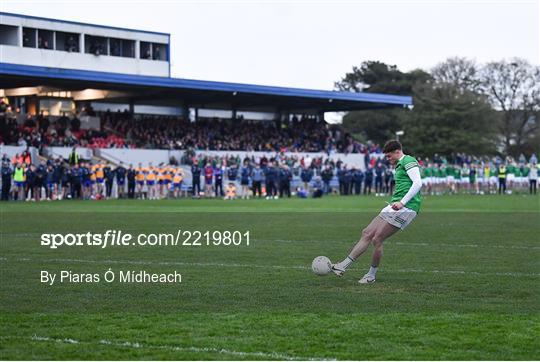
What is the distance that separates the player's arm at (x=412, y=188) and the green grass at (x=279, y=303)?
1094mm

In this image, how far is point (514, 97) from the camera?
292ft

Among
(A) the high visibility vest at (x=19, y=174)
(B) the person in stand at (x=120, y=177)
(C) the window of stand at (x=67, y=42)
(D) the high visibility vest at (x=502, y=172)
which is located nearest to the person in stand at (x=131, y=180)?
(B) the person in stand at (x=120, y=177)

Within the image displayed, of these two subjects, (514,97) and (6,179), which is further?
A: (514,97)

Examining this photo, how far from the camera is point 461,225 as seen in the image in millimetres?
23875

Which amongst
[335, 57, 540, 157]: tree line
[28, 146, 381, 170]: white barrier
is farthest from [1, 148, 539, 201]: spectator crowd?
[335, 57, 540, 157]: tree line

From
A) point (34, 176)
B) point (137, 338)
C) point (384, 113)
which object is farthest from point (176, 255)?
point (384, 113)

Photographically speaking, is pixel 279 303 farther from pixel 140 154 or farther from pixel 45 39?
pixel 45 39

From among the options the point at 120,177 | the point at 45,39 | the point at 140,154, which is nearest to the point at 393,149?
the point at 120,177

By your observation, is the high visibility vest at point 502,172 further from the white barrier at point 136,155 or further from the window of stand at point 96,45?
the window of stand at point 96,45

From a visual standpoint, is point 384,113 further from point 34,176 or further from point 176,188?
point 34,176

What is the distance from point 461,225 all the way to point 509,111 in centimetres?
6808

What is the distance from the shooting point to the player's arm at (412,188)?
11750 mm

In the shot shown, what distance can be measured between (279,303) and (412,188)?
2.39 meters

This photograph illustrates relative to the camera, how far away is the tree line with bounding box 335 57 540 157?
7906 cm
